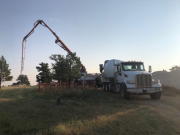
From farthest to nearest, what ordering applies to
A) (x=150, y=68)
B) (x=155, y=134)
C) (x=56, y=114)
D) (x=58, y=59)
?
1. (x=58, y=59)
2. (x=150, y=68)
3. (x=56, y=114)
4. (x=155, y=134)

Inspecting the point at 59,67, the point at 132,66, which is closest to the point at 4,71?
the point at 59,67

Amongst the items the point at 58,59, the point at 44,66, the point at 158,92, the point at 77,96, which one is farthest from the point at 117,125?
the point at 44,66

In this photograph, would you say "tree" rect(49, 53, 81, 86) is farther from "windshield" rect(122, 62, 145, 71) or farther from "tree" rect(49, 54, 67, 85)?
"windshield" rect(122, 62, 145, 71)

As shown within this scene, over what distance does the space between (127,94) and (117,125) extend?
24.2ft

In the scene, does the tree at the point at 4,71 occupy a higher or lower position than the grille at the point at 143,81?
higher

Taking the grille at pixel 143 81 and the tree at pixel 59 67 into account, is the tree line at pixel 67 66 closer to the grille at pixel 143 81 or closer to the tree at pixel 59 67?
the tree at pixel 59 67

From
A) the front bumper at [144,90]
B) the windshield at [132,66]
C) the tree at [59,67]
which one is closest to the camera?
the front bumper at [144,90]

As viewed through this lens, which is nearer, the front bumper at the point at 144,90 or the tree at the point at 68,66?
the front bumper at the point at 144,90

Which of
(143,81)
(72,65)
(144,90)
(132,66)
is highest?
(72,65)

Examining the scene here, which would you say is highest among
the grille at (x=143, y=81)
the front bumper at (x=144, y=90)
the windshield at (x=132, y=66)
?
the windshield at (x=132, y=66)

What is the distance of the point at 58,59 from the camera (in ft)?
76.5

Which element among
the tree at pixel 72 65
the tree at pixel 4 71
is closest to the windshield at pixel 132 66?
the tree at pixel 72 65

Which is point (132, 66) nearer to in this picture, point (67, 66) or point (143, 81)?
point (143, 81)

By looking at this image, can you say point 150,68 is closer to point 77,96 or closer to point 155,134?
point 77,96
